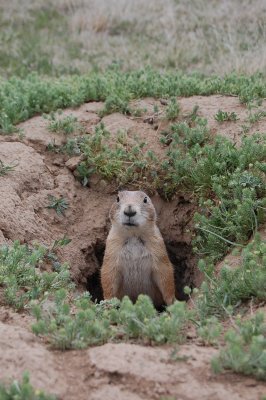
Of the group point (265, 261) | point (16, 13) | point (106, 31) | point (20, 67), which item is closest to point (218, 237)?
point (265, 261)

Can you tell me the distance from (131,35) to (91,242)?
5.78 meters

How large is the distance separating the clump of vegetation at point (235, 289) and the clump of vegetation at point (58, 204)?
8.28ft

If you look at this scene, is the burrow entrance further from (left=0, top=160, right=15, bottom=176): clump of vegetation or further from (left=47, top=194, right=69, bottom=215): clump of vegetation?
(left=0, top=160, right=15, bottom=176): clump of vegetation

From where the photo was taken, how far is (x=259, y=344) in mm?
4539

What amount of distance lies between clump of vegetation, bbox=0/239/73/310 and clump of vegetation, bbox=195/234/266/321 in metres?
1.22

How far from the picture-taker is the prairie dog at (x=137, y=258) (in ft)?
24.9

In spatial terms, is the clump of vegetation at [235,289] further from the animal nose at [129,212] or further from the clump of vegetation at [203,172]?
the animal nose at [129,212]

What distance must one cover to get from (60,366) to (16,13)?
10372mm

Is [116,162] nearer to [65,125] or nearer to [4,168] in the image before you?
[65,125]

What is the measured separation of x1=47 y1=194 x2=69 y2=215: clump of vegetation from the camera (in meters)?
7.94

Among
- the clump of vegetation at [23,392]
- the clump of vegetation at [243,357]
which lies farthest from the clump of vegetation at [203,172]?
the clump of vegetation at [23,392]

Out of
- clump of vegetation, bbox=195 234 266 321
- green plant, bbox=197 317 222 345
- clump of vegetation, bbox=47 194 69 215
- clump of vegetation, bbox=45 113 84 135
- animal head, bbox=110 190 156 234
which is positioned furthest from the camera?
clump of vegetation, bbox=45 113 84 135

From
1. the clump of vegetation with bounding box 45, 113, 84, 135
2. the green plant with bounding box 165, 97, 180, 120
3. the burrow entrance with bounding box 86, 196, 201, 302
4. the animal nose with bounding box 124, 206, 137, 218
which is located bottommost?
the burrow entrance with bounding box 86, 196, 201, 302

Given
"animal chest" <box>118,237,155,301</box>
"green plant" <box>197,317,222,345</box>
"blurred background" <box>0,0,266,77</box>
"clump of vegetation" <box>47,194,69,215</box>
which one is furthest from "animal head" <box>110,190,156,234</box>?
"blurred background" <box>0,0,266,77</box>
